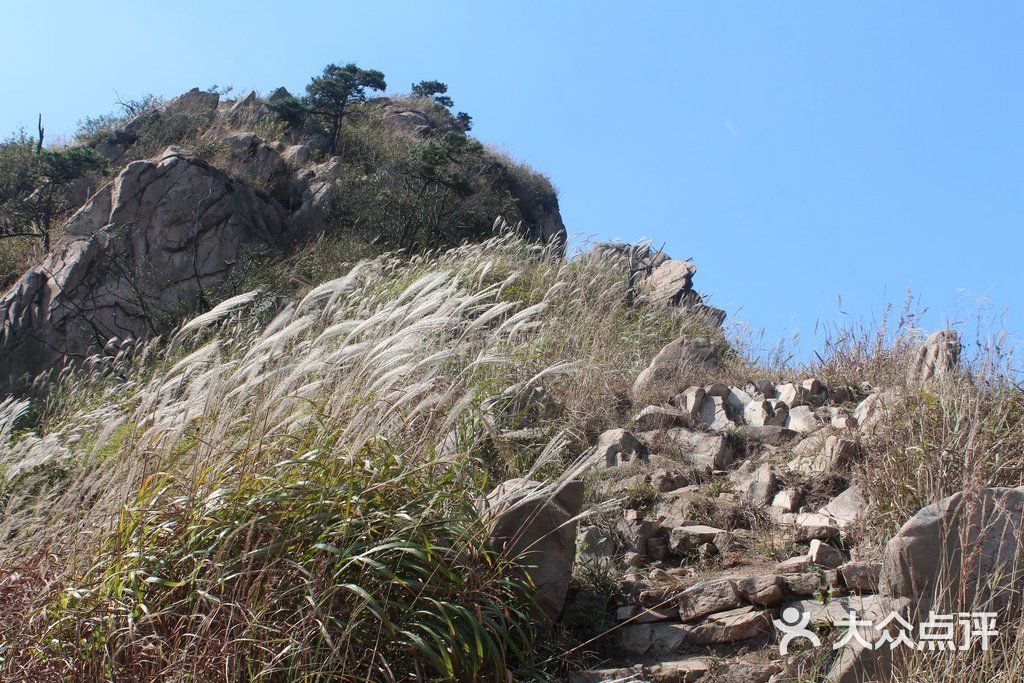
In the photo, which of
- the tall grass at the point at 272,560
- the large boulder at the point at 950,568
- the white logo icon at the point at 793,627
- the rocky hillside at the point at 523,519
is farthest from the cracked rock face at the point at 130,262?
the large boulder at the point at 950,568

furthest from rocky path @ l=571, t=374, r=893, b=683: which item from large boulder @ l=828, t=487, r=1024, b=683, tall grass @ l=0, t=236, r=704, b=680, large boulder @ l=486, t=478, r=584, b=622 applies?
tall grass @ l=0, t=236, r=704, b=680

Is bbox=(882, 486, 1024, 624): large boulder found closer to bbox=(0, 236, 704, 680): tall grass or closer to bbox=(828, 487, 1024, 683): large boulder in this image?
bbox=(828, 487, 1024, 683): large boulder

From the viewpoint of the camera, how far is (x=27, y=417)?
370 inches

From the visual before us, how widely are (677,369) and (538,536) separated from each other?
3.22 meters

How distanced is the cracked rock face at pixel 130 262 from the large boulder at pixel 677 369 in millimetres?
7145

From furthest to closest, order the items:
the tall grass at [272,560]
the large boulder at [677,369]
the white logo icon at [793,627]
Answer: the large boulder at [677,369] < the white logo icon at [793,627] < the tall grass at [272,560]

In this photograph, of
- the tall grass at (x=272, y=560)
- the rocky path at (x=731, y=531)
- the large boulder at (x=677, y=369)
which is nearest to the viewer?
the tall grass at (x=272, y=560)

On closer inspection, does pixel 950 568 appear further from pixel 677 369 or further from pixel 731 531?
pixel 677 369

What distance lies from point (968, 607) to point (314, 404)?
9.29ft

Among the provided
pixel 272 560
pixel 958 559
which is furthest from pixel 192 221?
pixel 958 559

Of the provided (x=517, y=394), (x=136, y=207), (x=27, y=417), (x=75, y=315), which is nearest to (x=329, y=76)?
(x=136, y=207)

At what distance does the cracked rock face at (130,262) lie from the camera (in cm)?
1275

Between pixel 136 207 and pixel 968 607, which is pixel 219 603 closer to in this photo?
pixel 968 607

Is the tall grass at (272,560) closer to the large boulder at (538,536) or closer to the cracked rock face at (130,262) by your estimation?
the large boulder at (538,536)
